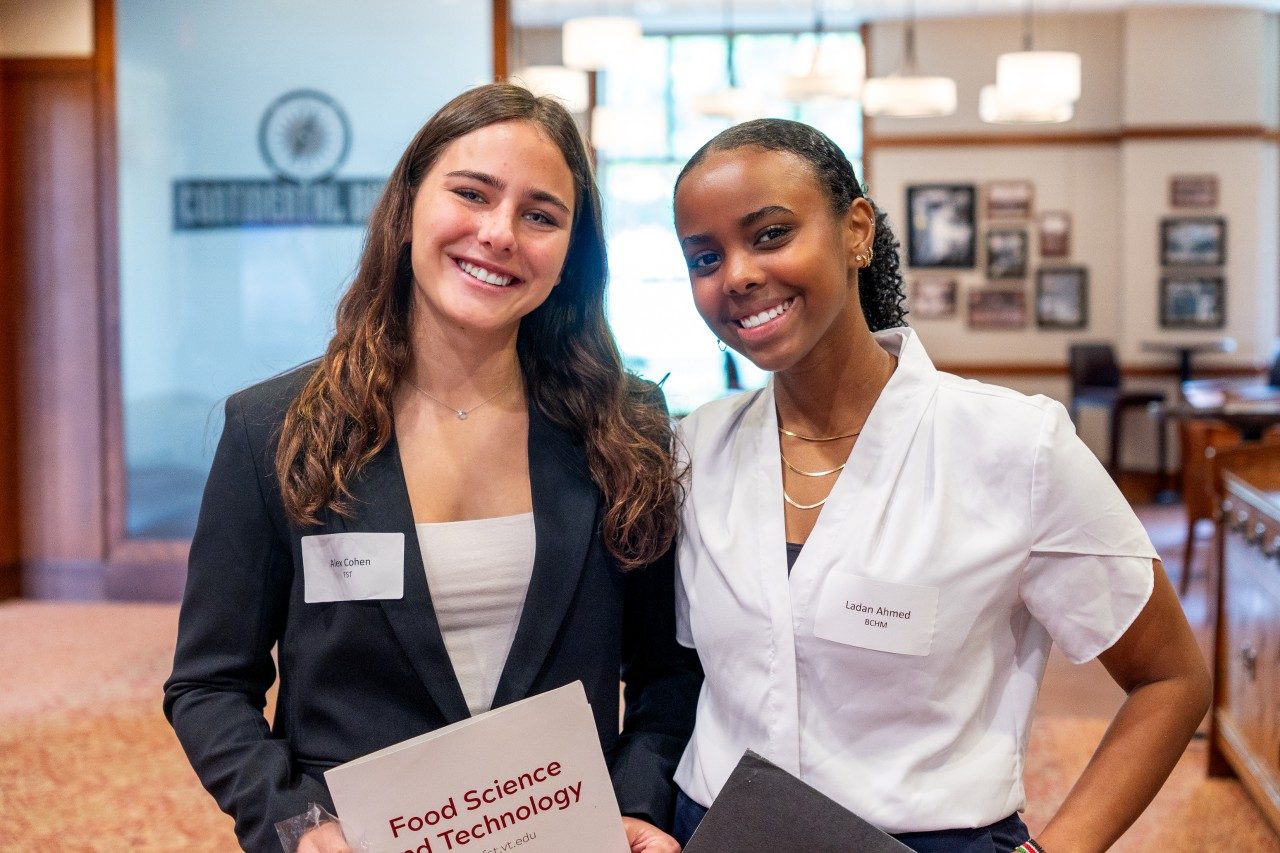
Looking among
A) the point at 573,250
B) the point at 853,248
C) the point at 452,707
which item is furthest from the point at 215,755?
the point at 853,248

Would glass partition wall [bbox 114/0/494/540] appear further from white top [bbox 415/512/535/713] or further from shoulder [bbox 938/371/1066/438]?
shoulder [bbox 938/371/1066/438]

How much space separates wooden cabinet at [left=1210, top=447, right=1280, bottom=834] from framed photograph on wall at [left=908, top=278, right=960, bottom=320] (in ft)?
25.6

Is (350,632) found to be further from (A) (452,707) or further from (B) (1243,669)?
(B) (1243,669)

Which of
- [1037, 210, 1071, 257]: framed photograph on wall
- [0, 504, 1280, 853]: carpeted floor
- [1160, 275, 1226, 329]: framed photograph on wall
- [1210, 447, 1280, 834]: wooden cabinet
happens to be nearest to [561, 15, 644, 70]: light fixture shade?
[0, 504, 1280, 853]: carpeted floor

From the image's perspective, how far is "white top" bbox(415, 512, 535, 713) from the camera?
1551 mm

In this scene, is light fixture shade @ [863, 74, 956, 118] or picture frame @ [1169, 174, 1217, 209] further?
picture frame @ [1169, 174, 1217, 209]

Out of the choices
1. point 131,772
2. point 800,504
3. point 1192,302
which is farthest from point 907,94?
point 800,504

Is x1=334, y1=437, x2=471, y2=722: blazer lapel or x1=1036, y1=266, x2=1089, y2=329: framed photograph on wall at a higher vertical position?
x1=1036, y1=266, x2=1089, y2=329: framed photograph on wall

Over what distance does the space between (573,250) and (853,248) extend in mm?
473

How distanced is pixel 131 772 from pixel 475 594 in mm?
3061

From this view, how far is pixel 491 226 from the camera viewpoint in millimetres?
1559

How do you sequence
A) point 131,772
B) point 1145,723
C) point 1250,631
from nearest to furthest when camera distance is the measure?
1. point 1145,723
2. point 1250,631
3. point 131,772

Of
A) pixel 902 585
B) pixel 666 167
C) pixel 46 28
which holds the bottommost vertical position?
pixel 902 585

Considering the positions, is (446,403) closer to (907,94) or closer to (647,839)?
(647,839)
